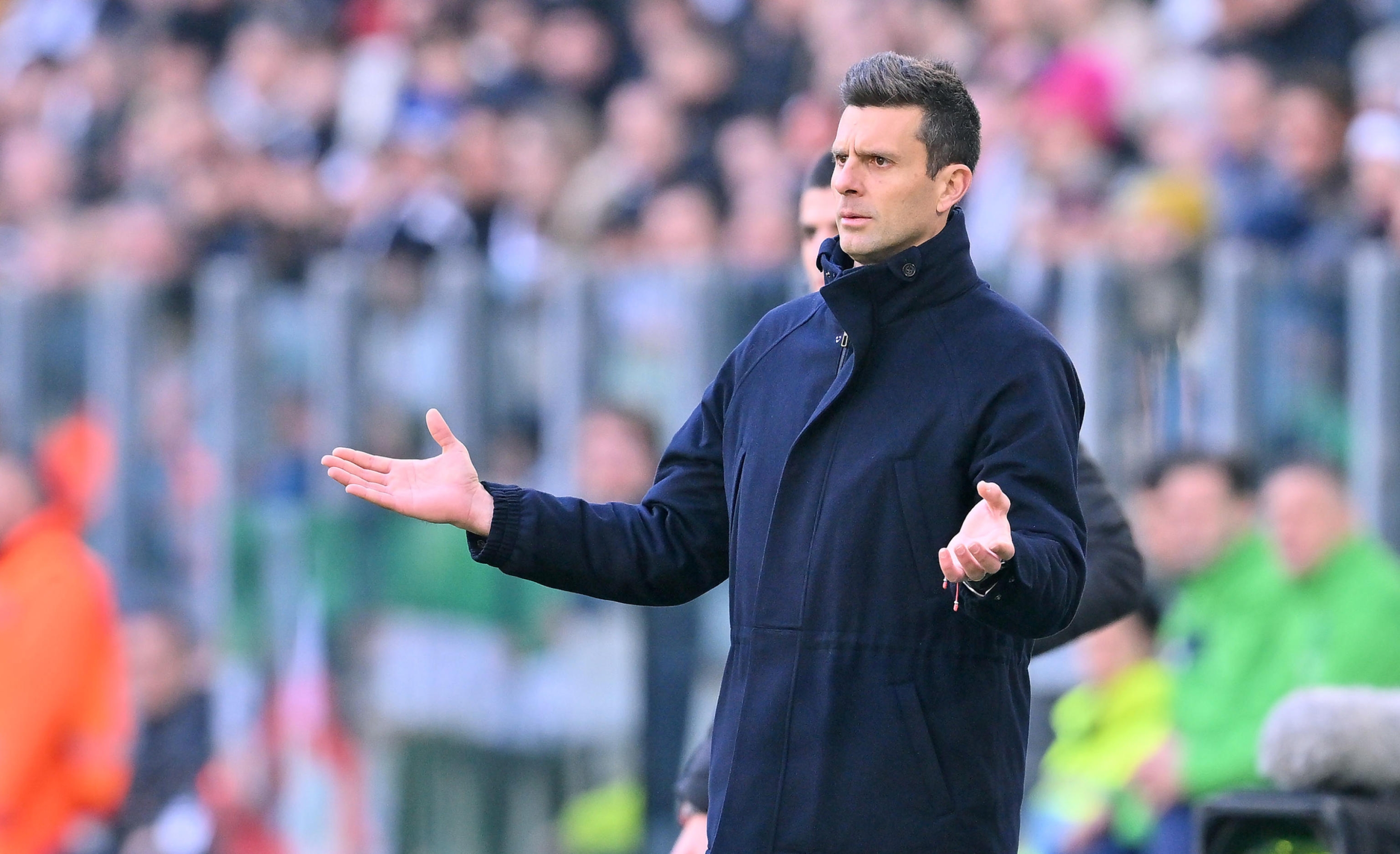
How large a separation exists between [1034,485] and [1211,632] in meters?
3.56

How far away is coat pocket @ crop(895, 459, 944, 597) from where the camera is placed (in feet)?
10.9

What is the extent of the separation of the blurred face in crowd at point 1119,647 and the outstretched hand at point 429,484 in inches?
138

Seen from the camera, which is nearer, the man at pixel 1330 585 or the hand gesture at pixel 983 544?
the hand gesture at pixel 983 544

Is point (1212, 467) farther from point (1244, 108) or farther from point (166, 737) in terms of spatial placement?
point (166, 737)

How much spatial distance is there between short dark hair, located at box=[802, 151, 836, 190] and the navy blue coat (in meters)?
1.08

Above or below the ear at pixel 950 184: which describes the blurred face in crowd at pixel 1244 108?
above

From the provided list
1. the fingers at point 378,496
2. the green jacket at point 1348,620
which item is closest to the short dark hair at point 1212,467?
the green jacket at point 1348,620

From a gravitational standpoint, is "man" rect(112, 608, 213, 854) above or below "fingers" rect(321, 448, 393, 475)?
below

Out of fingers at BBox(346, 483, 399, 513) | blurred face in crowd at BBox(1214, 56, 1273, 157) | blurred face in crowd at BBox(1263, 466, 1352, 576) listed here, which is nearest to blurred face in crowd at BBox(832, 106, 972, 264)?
fingers at BBox(346, 483, 399, 513)

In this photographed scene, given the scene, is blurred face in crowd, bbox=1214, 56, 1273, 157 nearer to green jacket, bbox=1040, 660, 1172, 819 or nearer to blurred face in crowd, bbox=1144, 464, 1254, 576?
blurred face in crowd, bbox=1144, 464, 1254, 576

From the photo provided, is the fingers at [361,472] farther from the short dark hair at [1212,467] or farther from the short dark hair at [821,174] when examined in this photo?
the short dark hair at [1212,467]

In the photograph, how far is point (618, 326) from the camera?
8.13m

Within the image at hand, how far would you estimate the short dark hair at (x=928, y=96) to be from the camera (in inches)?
136

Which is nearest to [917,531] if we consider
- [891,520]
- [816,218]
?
[891,520]
